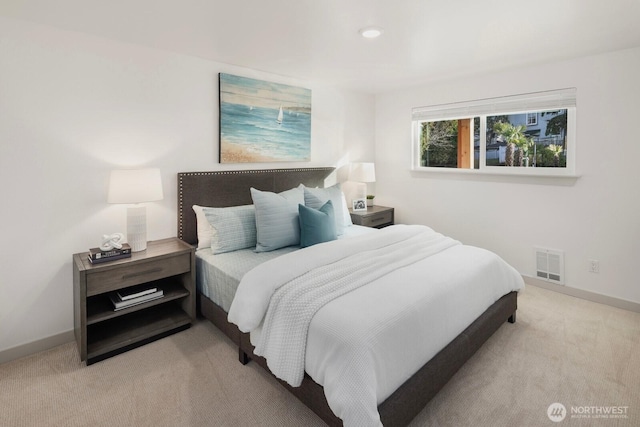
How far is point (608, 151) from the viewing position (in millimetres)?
3074

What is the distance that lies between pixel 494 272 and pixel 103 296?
2909 mm

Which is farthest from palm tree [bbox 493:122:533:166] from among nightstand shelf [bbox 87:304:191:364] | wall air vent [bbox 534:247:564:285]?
nightstand shelf [bbox 87:304:191:364]

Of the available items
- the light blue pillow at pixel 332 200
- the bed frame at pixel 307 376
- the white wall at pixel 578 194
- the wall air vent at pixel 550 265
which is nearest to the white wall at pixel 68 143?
the bed frame at pixel 307 376

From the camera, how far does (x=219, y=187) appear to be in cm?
331

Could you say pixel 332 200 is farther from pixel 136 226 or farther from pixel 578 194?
pixel 578 194

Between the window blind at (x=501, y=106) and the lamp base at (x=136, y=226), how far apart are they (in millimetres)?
3292

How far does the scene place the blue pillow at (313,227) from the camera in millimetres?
2908

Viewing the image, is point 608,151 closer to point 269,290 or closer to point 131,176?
point 269,290

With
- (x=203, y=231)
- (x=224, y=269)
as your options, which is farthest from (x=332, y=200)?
(x=224, y=269)

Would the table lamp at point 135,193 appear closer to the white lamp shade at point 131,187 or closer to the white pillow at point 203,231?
the white lamp shade at point 131,187

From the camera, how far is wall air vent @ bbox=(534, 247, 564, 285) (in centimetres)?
345

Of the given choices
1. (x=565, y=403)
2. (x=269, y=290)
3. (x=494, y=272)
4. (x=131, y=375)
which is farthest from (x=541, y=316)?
(x=131, y=375)

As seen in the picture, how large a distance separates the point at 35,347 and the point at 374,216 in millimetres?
3345

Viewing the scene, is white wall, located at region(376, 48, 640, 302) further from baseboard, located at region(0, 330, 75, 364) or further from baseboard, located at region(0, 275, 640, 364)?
baseboard, located at region(0, 330, 75, 364)
